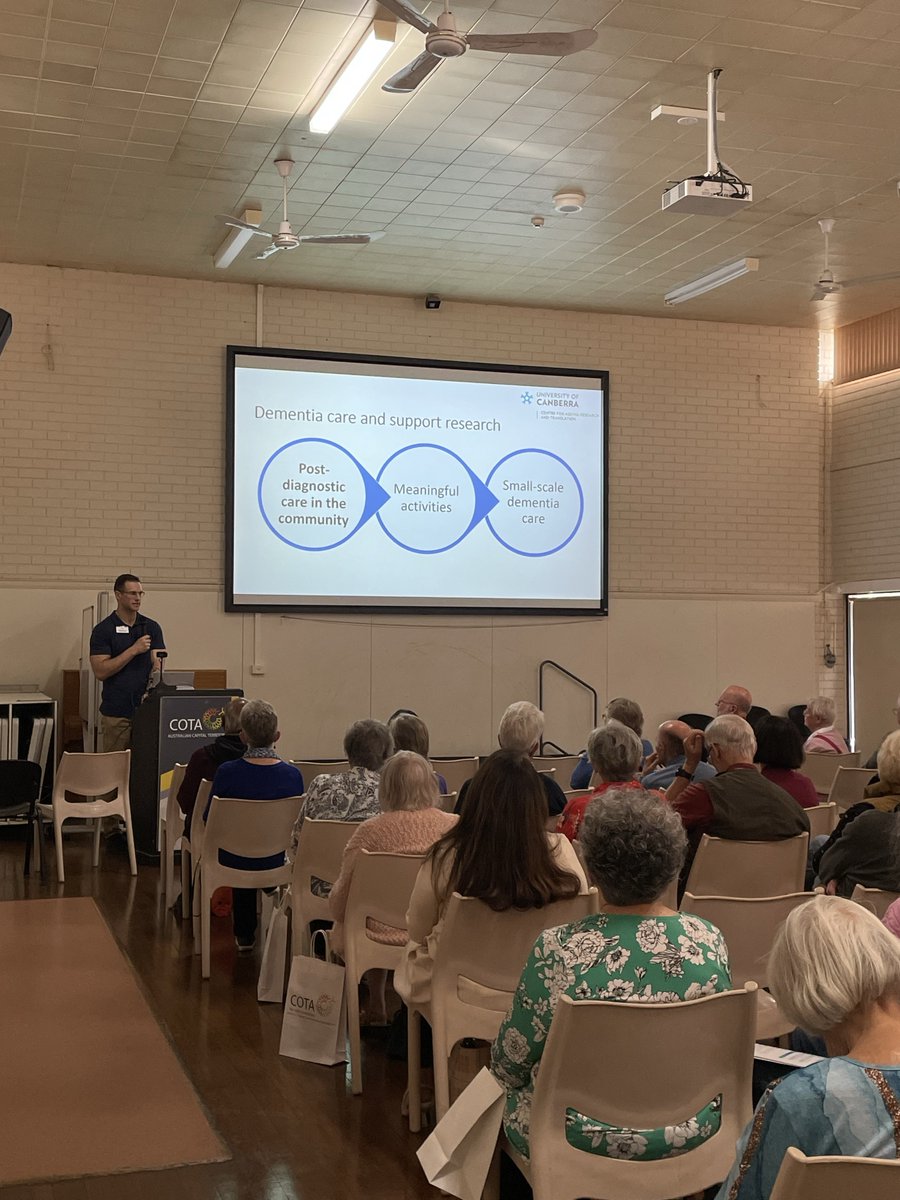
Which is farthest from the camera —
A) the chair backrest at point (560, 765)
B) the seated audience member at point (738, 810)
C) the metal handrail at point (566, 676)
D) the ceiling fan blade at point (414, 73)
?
the metal handrail at point (566, 676)

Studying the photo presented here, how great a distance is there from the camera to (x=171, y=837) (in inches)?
266

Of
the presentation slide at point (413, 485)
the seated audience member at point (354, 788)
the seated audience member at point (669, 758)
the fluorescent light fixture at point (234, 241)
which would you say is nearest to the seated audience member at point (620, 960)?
the seated audience member at point (354, 788)

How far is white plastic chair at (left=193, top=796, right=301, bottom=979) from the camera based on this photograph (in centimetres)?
538

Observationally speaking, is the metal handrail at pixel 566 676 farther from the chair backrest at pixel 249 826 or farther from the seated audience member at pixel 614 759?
the seated audience member at pixel 614 759

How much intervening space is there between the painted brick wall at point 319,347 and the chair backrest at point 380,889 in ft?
21.9

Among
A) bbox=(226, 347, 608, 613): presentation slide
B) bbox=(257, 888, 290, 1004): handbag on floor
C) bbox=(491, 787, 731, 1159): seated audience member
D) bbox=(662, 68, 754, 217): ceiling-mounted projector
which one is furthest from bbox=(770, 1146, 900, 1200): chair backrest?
bbox=(226, 347, 608, 613): presentation slide

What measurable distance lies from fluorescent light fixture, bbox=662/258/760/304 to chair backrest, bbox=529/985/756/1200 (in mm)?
7444

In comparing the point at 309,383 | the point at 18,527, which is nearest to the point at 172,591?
the point at 18,527

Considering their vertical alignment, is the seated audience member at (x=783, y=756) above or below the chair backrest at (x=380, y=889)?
above

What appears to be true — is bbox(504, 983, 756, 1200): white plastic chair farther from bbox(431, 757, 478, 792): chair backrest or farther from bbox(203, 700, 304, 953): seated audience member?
bbox(431, 757, 478, 792): chair backrest

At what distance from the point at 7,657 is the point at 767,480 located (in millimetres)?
7400

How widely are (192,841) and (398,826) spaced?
2.27 m

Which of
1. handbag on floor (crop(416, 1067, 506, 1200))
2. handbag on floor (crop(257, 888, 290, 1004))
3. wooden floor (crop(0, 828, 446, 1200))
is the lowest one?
wooden floor (crop(0, 828, 446, 1200))

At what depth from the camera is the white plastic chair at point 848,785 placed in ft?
22.2
